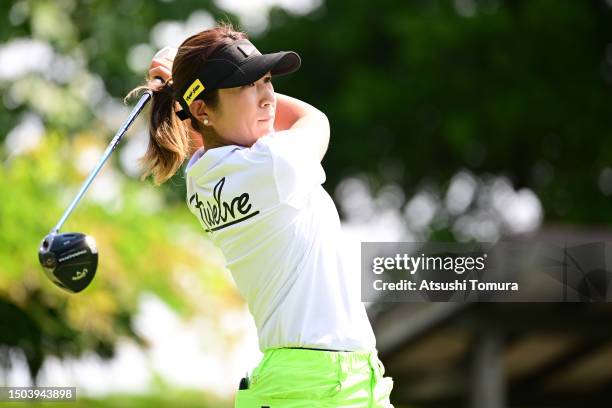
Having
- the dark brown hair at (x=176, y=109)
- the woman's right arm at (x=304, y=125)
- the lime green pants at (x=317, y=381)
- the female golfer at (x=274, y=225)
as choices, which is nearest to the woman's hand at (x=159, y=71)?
the dark brown hair at (x=176, y=109)

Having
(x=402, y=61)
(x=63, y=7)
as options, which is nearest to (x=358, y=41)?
(x=402, y=61)

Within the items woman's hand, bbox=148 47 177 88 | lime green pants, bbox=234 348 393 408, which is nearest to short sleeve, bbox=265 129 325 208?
lime green pants, bbox=234 348 393 408

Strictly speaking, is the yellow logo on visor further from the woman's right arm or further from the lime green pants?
the lime green pants

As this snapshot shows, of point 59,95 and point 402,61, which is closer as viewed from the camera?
point 59,95

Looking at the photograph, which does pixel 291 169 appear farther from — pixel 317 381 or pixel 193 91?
pixel 317 381

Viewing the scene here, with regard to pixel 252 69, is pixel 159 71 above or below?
above

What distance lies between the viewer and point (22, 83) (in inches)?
533

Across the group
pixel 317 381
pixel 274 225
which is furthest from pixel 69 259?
pixel 317 381

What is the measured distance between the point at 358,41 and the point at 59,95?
589 cm

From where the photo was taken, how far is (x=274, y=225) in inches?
119

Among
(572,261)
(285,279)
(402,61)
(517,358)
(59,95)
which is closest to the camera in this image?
(285,279)

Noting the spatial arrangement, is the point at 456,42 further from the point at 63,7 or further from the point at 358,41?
the point at 63,7

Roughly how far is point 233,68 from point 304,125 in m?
0.23

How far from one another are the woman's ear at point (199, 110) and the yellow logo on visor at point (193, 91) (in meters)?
0.01
